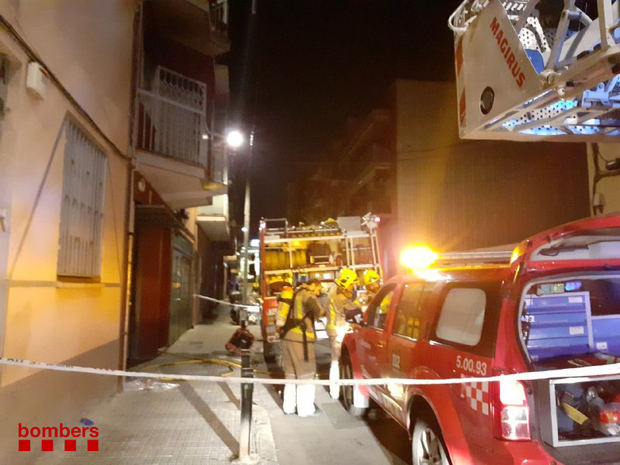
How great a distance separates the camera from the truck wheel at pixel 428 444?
138 inches

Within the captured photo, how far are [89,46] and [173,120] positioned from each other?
11.9 feet

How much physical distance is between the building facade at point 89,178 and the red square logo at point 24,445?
0.16 meters

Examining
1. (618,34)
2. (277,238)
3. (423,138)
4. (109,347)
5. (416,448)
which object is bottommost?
(416,448)

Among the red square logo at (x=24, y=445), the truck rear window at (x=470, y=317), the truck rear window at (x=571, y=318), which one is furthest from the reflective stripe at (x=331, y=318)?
the red square logo at (x=24, y=445)

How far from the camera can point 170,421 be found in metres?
5.68

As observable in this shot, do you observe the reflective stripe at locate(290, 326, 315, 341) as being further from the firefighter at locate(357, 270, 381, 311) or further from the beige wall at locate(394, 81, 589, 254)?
the beige wall at locate(394, 81, 589, 254)

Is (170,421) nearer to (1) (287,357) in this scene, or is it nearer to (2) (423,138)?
(1) (287,357)

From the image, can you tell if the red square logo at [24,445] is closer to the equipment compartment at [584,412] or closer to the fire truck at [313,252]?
the equipment compartment at [584,412]

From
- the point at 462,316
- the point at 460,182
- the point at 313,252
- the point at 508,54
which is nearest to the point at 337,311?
the point at 313,252

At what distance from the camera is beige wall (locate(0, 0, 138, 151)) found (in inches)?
169

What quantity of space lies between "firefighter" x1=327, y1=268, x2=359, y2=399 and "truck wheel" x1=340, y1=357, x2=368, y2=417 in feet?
1.01

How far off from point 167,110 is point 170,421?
612 cm

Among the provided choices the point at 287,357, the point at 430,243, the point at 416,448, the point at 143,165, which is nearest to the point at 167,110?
the point at 143,165

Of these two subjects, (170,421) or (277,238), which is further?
(277,238)
